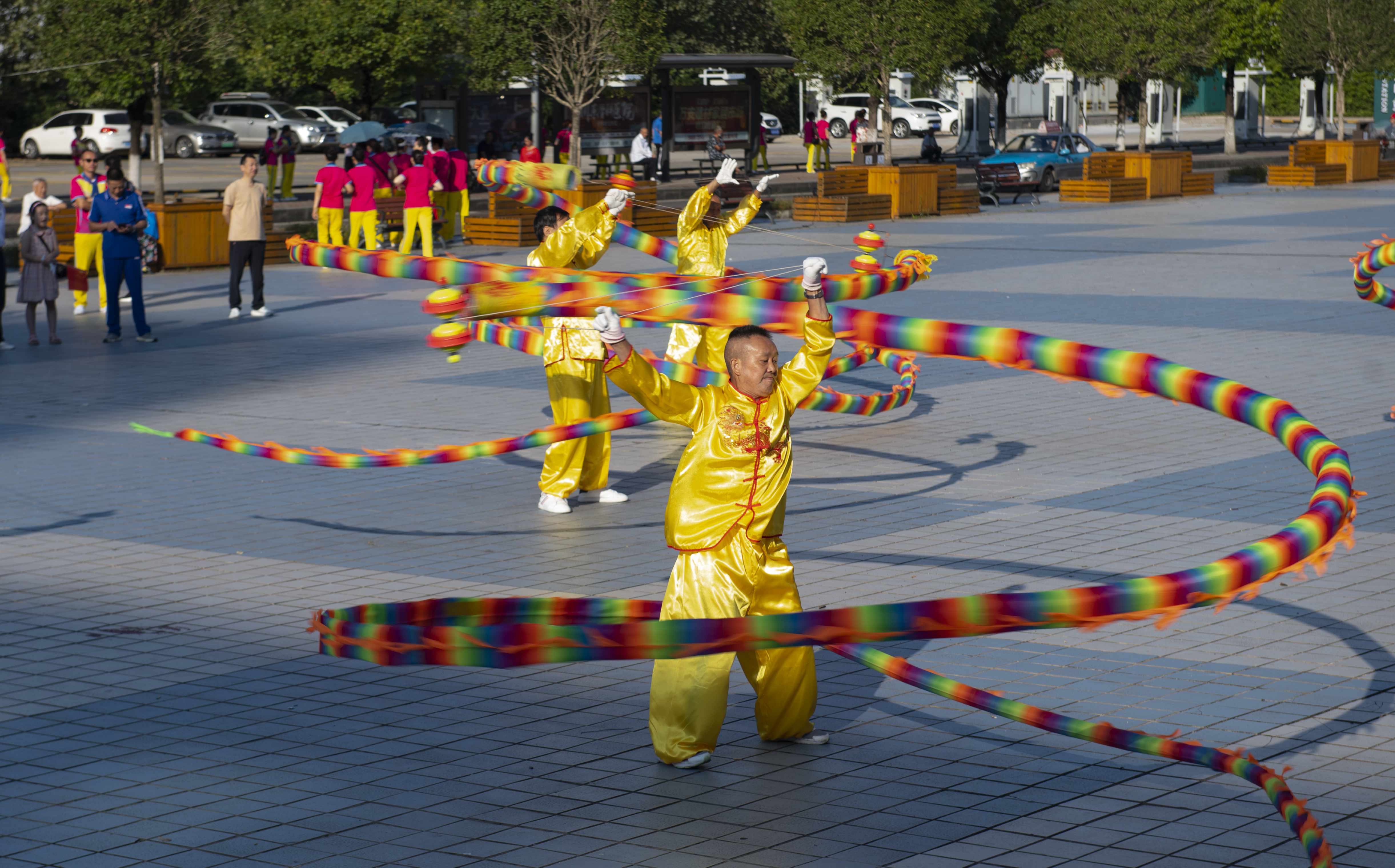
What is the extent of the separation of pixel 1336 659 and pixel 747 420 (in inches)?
108

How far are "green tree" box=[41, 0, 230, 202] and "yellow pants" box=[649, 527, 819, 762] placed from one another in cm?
2458

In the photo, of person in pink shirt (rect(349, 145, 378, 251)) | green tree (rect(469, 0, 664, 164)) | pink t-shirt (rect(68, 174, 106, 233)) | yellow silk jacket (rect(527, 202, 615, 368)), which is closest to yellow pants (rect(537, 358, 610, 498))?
yellow silk jacket (rect(527, 202, 615, 368))

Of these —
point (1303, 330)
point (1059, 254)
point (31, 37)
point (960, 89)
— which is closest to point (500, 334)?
point (1303, 330)

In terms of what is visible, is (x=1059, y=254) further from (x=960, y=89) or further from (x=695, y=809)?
(x=960, y=89)

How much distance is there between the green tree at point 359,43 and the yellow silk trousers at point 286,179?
3.72 meters

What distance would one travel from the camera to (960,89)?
61.5 metres

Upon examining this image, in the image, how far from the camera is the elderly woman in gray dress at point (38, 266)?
52.7 ft

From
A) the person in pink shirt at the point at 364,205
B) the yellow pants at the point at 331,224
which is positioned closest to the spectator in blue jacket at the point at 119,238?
the person in pink shirt at the point at 364,205

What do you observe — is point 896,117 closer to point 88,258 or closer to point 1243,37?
point 1243,37

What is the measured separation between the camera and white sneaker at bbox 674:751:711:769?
Answer: 5.58 meters

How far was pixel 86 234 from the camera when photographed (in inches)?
746

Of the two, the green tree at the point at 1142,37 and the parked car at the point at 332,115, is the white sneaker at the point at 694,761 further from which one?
the parked car at the point at 332,115

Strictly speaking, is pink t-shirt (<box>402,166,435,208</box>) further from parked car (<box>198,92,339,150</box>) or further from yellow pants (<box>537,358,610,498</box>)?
parked car (<box>198,92,339,150</box>)

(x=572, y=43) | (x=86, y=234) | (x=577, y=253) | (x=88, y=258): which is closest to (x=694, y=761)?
(x=577, y=253)
